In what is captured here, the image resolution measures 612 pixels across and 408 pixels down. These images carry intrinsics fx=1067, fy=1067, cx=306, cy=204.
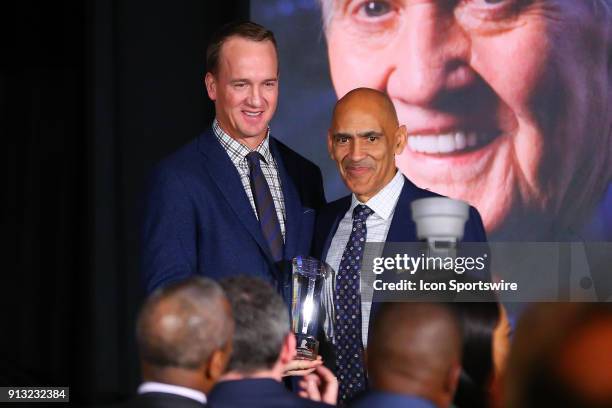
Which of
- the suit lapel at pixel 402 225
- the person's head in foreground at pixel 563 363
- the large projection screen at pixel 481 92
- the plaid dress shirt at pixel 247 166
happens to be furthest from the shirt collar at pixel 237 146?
the person's head in foreground at pixel 563 363

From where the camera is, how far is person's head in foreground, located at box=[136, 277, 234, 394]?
2.33 metres

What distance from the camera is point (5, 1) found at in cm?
Answer: 532

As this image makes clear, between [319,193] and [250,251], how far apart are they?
1.54 ft

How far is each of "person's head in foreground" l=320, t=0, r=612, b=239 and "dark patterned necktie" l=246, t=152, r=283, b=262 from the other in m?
1.25

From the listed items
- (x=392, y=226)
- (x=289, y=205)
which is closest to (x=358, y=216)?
(x=392, y=226)

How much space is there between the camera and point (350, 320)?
3.45 metres

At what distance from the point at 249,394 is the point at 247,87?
1.45 meters

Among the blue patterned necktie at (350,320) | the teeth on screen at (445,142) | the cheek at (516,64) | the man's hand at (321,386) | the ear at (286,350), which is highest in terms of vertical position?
the cheek at (516,64)

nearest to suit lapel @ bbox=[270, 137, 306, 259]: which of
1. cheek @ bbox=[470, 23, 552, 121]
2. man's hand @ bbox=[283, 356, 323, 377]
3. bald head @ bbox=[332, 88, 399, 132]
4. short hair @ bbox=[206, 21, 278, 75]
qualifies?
bald head @ bbox=[332, 88, 399, 132]

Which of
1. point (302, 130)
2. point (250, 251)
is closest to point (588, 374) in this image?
point (250, 251)

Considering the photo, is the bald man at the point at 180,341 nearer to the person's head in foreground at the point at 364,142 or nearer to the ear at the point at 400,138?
the person's head in foreground at the point at 364,142

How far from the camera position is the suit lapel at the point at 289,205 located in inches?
139

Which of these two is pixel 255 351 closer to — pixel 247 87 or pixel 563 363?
pixel 563 363

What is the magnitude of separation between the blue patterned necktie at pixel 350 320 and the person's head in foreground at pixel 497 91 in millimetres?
1229
